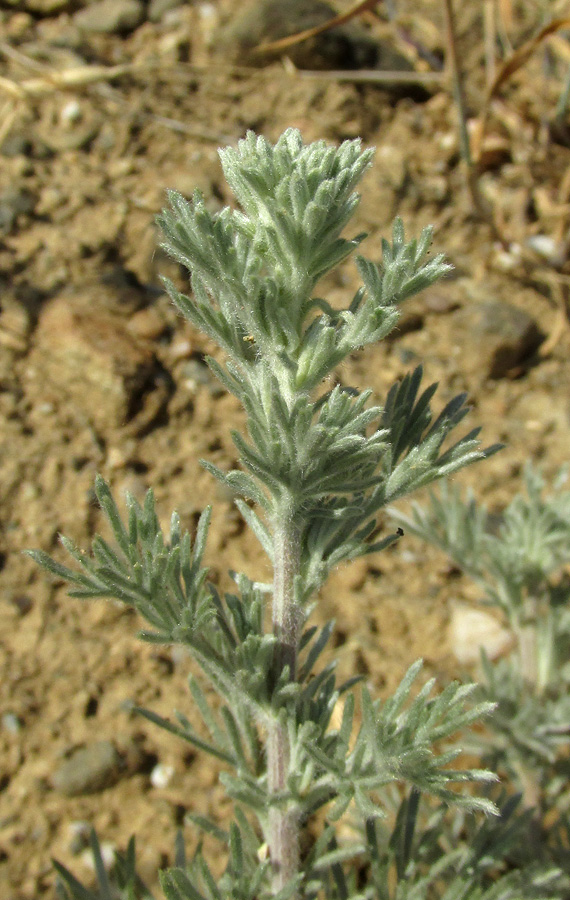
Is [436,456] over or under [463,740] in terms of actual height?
over

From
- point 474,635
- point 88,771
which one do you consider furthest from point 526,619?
point 88,771

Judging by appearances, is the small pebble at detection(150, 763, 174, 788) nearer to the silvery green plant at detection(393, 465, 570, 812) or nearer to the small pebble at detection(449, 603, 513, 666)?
the silvery green plant at detection(393, 465, 570, 812)

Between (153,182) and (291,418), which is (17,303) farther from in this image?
(291,418)

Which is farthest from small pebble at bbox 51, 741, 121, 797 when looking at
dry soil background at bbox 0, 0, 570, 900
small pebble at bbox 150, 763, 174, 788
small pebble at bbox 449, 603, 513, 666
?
small pebble at bbox 449, 603, 513, 666

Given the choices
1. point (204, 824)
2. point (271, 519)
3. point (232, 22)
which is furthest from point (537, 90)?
point (204, 824)

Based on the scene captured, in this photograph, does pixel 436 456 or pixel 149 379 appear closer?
pixel 436 456

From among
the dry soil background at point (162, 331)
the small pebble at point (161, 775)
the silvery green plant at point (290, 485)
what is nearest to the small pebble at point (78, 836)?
the dry soil background at point (162, 331)

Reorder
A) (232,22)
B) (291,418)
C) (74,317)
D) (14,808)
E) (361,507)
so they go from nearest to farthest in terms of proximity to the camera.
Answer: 1. (291,418)
2. (361,507)
3. (14,808)
4. (74,317)
5. (232,22)

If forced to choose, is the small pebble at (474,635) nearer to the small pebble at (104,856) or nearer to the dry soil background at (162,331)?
the dry soil background at (162,331)
